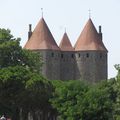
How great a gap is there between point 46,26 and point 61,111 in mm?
59398

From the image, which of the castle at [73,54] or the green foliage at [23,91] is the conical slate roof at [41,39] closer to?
the castle at [73,54]

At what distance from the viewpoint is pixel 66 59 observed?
12219 centimetres

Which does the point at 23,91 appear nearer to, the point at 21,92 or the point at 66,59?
the point at 21,92

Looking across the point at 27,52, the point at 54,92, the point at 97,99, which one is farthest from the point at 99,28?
the point at 97,99

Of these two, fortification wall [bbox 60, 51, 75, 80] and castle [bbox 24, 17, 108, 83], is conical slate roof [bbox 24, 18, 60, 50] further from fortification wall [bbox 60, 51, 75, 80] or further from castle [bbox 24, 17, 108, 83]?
fortification wall [bbox 60, 51, 75, 80]

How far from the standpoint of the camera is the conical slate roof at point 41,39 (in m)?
119

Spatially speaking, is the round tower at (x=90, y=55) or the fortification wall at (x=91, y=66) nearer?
the fortification wall at (x=91, y=66)

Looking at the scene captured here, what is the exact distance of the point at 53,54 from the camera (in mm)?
121062

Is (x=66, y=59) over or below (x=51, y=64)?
over

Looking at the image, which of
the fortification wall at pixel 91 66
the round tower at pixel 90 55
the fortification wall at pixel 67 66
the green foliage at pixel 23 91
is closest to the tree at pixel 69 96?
the green foliage at pixel 23 91

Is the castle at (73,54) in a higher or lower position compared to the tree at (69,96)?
higher

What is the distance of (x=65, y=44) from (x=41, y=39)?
177 inches

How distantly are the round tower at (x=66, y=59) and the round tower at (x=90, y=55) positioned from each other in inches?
33.2

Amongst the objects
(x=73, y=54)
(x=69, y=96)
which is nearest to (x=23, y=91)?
(x=69, y=96)
